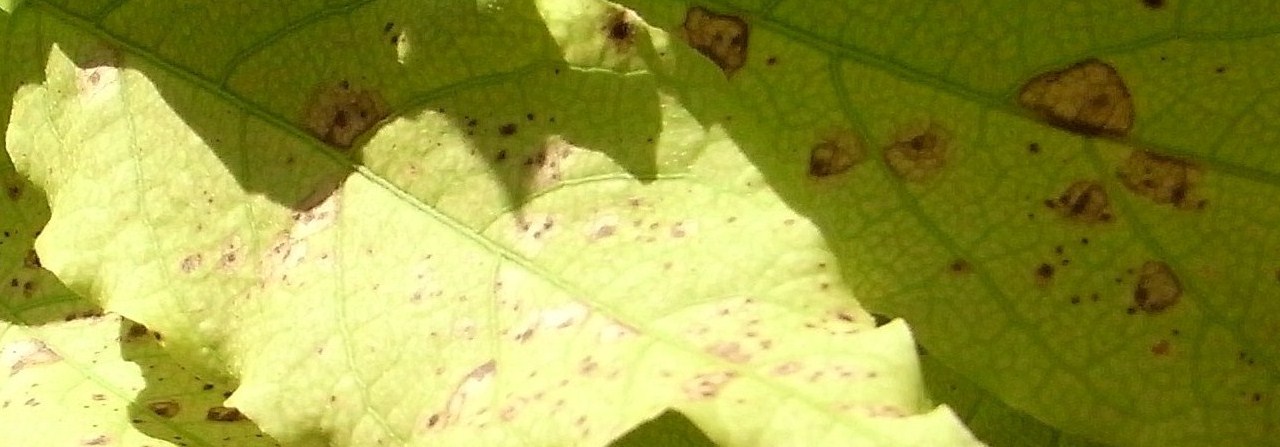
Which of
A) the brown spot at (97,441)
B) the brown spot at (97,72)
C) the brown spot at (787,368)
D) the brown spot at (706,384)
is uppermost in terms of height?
the brown spot at (97,72)

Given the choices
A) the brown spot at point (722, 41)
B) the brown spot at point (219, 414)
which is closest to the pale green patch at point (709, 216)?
the brown spot at point (722, 41)

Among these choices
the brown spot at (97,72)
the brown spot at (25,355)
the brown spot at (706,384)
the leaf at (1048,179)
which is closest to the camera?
the brown spot at (706,384)

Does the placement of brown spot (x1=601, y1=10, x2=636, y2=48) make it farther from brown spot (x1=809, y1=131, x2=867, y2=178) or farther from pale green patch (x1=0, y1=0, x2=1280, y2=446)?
brown spot (x1=809, y1=131, x2=867, y2=178)

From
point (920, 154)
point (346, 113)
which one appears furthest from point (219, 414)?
point (920, 154)

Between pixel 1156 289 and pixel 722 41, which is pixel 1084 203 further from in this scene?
pixel 722 41

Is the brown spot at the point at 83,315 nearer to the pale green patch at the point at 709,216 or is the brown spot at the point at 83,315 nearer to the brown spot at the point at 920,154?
the pale green patch at the point at 709,216

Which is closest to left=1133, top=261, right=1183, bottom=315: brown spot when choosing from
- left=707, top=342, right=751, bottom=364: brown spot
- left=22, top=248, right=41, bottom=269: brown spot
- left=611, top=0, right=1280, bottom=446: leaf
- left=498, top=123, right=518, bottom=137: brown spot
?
left=611, top=0, right=1280, bottom=446: leaf
